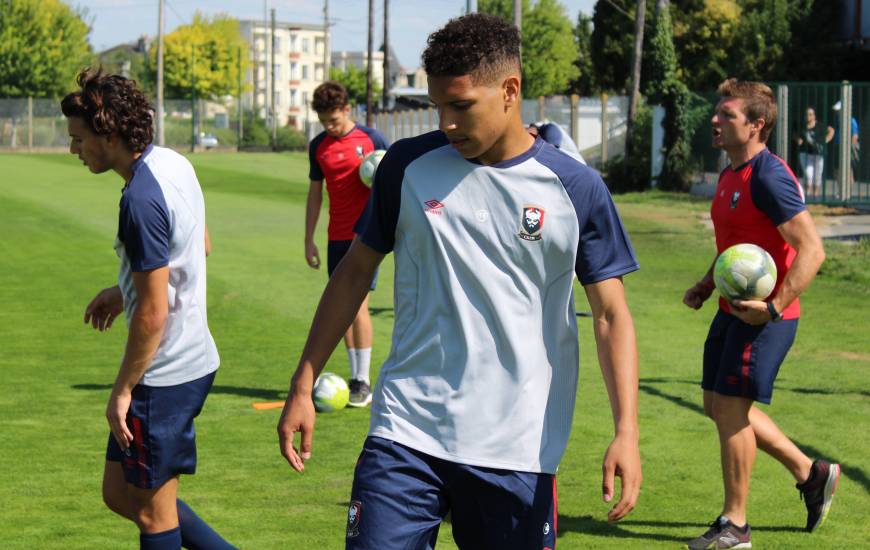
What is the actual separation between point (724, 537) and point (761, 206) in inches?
62.6

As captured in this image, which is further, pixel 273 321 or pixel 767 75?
pixel 767 75

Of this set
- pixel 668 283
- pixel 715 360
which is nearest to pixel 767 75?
pixel 668 283

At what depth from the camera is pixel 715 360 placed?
249 inches

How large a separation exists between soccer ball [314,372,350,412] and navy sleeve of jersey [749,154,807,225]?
4037 millimetres

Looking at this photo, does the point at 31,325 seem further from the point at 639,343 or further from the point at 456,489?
the point at 456,489

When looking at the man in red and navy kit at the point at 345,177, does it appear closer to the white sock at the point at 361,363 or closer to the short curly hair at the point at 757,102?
the white sock at the point at 361,363

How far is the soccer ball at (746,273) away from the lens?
19.4 ft

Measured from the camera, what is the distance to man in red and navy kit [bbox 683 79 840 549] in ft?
19.6

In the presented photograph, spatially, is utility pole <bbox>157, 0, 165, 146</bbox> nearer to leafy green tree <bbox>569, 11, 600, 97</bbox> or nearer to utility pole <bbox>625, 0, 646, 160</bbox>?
leafy green tree <bbox>569, 11, 600, 97</bbox>

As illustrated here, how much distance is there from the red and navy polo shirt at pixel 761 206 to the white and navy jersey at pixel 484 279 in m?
2.35

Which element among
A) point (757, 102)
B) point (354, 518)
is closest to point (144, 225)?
point (354, 518)

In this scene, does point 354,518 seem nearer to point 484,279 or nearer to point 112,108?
point 484,279

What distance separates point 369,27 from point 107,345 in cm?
5487

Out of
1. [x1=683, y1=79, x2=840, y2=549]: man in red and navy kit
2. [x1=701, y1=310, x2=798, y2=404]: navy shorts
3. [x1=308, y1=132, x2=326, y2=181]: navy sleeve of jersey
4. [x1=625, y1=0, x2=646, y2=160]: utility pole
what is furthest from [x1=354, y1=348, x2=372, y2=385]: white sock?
[x1=625, y1=0, x2=646, y2=160]: utility pole
